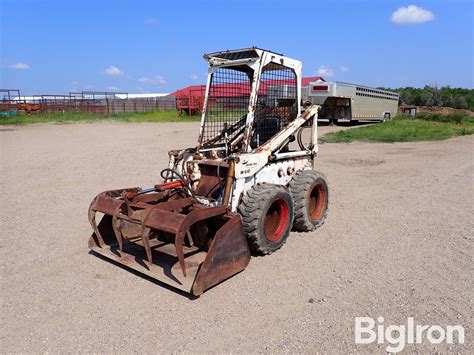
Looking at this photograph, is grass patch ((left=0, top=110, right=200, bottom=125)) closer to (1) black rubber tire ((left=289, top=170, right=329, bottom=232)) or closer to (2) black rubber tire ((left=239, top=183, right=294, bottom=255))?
(1) black rubber tire ((left=289, top=170, right=329, bottom=232))

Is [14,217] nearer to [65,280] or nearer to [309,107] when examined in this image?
[65,280]

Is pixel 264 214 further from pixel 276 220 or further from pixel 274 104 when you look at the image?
pixel 274 104

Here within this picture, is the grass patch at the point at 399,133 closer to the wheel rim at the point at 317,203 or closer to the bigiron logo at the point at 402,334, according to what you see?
the wheel rim at the point at 317,203

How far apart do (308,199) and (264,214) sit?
1175 mm

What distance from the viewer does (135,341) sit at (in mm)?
3166

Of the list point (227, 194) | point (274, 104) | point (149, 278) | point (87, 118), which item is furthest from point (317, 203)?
point (87, 118)

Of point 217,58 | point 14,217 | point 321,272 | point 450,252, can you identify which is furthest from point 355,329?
point 14,217

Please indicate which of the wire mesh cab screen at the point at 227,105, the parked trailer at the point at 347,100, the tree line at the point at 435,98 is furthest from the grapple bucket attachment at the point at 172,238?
the tree line at the point at 435,98

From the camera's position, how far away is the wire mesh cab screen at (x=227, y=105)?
576cm

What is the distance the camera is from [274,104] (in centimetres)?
583

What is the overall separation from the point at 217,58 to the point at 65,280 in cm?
326

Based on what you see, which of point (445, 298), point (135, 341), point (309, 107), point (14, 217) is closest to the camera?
point (135, 341)

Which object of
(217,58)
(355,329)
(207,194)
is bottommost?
(355,329)

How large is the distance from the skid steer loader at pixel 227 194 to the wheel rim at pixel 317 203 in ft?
0.05
